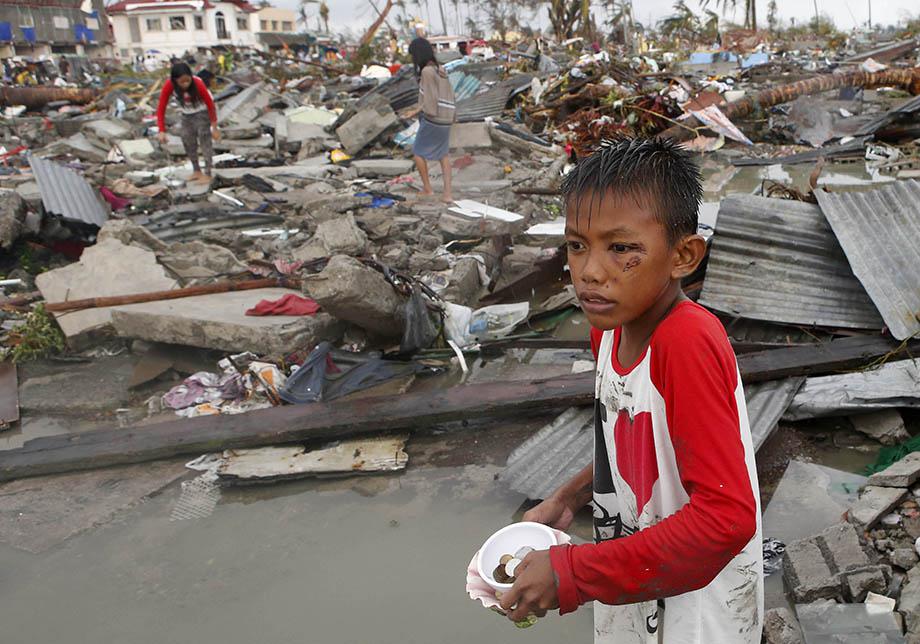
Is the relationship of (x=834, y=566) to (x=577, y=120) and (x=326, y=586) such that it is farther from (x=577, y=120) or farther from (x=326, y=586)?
(x=577, y=120)

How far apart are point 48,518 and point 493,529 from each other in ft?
7.23

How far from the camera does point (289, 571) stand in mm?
2848

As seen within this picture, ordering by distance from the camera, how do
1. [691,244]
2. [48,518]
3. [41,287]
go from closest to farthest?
[691,244]
[48,518]
[41,287]

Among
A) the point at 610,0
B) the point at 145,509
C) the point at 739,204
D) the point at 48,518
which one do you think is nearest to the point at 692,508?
the point at 145,509

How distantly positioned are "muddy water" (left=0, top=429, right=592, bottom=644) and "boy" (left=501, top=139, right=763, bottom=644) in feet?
4.53

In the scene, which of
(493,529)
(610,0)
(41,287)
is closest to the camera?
(493,529)

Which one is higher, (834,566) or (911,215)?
(911,215)

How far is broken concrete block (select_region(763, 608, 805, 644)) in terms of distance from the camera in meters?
2.13

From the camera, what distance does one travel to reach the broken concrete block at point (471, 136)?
12000 mm

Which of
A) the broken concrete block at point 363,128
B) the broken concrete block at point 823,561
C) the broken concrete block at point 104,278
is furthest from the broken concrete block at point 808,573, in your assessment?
the broken concrete block at point 363,128

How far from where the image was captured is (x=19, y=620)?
2680 mm

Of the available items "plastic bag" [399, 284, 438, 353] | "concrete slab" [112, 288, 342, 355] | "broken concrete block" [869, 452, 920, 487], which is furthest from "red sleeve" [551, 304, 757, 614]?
"concrete slab" [112, 288, 342, 355]

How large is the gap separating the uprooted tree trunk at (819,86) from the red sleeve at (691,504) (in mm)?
13409

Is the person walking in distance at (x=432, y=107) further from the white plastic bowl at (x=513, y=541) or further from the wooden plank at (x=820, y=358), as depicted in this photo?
the white plastic bowl at (x=513, y=541)
